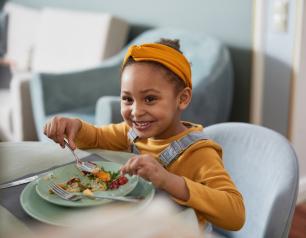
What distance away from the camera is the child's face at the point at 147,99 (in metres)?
0.91

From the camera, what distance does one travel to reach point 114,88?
2.46 metres

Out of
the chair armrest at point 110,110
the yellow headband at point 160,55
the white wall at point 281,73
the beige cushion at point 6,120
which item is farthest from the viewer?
the beige cushion at point 6,120

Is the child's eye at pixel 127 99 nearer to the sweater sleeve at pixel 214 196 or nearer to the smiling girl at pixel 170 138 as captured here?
the smiling girl at pixel 170 138

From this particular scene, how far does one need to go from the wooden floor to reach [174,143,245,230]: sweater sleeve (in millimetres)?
1169

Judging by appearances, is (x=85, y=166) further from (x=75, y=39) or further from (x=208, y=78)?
(x=75, y=39)

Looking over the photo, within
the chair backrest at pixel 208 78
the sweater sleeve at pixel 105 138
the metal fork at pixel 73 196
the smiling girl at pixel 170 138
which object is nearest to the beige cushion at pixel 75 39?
the chair backrest at pixel 208 78

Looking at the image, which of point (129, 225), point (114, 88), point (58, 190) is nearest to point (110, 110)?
point (114, 88)

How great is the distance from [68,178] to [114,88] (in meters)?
1.58

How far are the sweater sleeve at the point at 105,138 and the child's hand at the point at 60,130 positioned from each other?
Result: 0.05 m

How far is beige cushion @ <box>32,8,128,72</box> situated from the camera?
274 cm

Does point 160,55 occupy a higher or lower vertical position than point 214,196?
higher

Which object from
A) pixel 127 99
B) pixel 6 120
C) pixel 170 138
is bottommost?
pixel 6 120

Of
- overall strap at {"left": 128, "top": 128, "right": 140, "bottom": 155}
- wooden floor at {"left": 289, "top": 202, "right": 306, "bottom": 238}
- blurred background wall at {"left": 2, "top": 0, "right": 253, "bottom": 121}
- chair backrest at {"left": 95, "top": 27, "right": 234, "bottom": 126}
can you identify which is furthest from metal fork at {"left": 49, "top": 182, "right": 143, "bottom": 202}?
blurred background wall at {"left": 2, "top": 0, "right": 253, "bottom": 121}

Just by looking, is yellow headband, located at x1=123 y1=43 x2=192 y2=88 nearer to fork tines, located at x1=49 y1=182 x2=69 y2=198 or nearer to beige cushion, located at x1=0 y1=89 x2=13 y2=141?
fork tines, located at x1=49 y1=182 x2=69 y2=198
